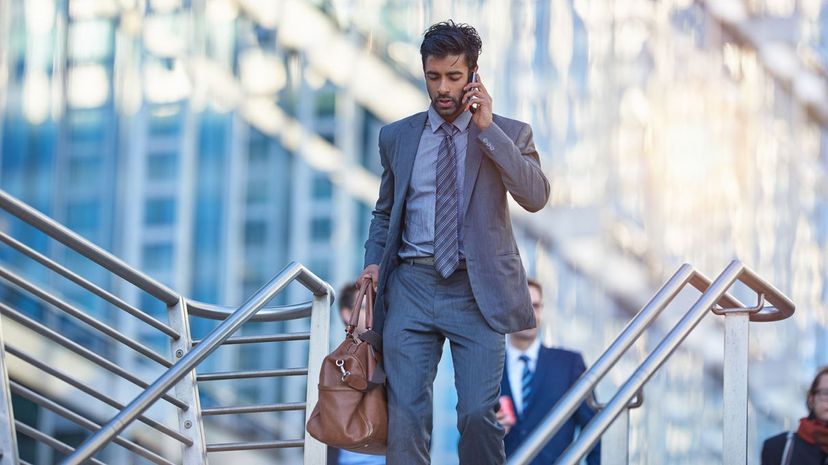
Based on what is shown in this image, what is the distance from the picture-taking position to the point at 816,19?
12.4 metres

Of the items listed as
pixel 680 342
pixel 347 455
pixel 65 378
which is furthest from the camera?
pixel 347 455

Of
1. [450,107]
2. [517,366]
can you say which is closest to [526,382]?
[517,366]

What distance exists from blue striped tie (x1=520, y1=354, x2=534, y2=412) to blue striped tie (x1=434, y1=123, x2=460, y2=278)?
2.22 meters

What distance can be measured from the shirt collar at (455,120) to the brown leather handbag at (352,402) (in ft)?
1.67

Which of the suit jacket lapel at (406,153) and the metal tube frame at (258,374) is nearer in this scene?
the suit jacket lapel at (406,153)

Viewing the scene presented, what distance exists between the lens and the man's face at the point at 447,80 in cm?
327

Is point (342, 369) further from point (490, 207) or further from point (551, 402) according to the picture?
point (551, 402)

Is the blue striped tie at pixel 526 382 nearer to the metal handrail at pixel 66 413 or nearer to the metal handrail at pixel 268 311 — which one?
the metal handrail at pixel 268 311

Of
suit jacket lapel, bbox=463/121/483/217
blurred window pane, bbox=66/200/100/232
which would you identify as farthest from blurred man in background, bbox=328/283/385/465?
blurred window pane, bbox=66/200/100/232

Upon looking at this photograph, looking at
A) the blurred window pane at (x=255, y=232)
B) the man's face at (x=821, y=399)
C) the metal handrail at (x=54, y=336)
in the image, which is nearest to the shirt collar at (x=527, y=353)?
the man's face at (x=821, y=399)

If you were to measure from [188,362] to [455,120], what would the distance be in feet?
3.32

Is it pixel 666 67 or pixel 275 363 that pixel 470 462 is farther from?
pixel 666 67

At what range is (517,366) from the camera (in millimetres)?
5598

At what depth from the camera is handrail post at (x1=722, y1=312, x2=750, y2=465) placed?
3811 mm
